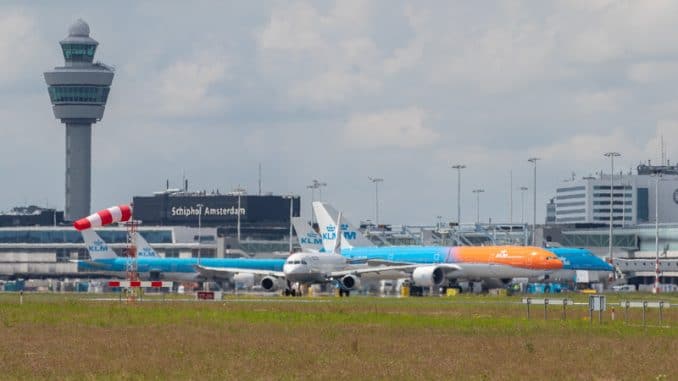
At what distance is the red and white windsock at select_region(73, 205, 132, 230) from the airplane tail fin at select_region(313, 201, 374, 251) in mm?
71885

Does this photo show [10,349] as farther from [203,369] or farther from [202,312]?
[202,312]

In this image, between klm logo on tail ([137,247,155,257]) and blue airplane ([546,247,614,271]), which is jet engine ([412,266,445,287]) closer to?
blue airplane ([546,247,614,271])

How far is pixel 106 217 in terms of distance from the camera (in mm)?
108125

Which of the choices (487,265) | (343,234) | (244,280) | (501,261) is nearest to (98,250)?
(343,234)

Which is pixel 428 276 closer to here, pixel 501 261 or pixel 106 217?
pixel 501 261

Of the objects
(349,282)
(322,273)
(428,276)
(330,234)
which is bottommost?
(349,282)

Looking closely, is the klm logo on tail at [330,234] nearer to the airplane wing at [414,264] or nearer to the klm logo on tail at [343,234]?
the klm logo on tail at [343,234]

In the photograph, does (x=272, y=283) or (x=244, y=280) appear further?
(x=244, y=280)

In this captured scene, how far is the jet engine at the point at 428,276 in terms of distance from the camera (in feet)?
471

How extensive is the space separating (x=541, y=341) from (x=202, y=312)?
1124 inches

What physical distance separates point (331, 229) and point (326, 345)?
403ft

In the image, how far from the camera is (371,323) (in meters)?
76.6

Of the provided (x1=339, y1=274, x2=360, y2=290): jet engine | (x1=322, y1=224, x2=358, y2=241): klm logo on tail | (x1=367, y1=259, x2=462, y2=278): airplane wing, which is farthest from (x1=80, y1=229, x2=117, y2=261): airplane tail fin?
(x1=339, y1=274, x2=360, y2=290): jet engine

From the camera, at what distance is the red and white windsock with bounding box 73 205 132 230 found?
108m
